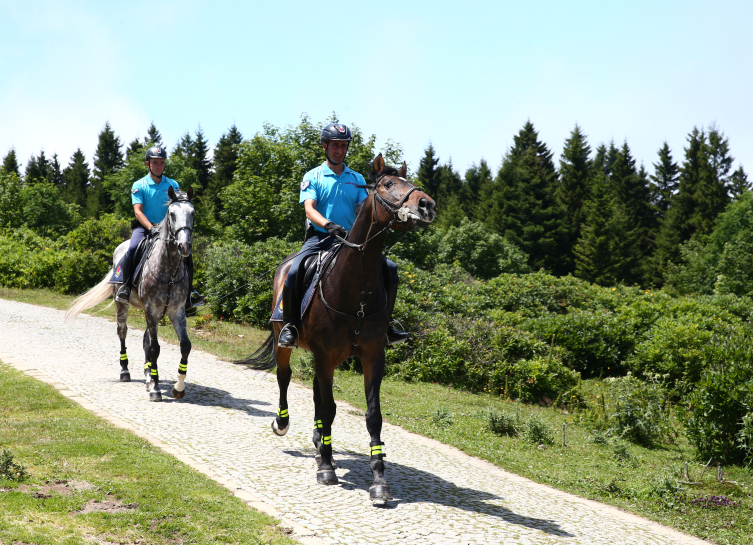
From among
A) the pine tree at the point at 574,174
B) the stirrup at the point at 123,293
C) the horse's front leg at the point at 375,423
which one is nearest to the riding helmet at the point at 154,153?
the stirrup at the point at 123,293

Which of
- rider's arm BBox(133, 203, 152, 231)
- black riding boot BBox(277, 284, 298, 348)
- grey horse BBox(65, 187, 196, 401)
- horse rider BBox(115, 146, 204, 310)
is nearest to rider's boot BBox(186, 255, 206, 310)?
horse rider BBox(115, 146, 204, 310)

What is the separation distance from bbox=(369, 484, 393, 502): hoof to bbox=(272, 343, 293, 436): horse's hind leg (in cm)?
210

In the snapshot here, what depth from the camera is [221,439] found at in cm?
779

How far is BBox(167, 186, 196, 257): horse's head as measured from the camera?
8945mm

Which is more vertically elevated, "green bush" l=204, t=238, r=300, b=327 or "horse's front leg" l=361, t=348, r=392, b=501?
"green bush" l=204, t=238, r=300, b=327

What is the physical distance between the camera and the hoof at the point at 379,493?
586 cm

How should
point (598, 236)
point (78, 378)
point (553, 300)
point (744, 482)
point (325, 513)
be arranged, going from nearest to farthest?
point (325, 513), point (744, 482), point (78, 378), point (553, 300), point (598, 236)

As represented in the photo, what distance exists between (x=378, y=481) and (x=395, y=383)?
26.1ft

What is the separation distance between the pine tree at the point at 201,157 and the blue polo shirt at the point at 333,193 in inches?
2523

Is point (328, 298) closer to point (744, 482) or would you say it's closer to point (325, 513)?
point (325, 513)

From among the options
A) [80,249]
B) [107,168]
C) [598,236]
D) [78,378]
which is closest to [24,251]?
[80,249]

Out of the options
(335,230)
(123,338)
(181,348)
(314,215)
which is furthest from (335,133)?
(123,338)

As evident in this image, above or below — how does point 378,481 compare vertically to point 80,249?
below

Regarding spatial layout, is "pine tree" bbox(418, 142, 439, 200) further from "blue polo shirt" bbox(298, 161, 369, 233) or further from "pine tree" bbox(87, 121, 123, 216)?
"blue polo shirt" bbox(298, 161, 369, 233)
